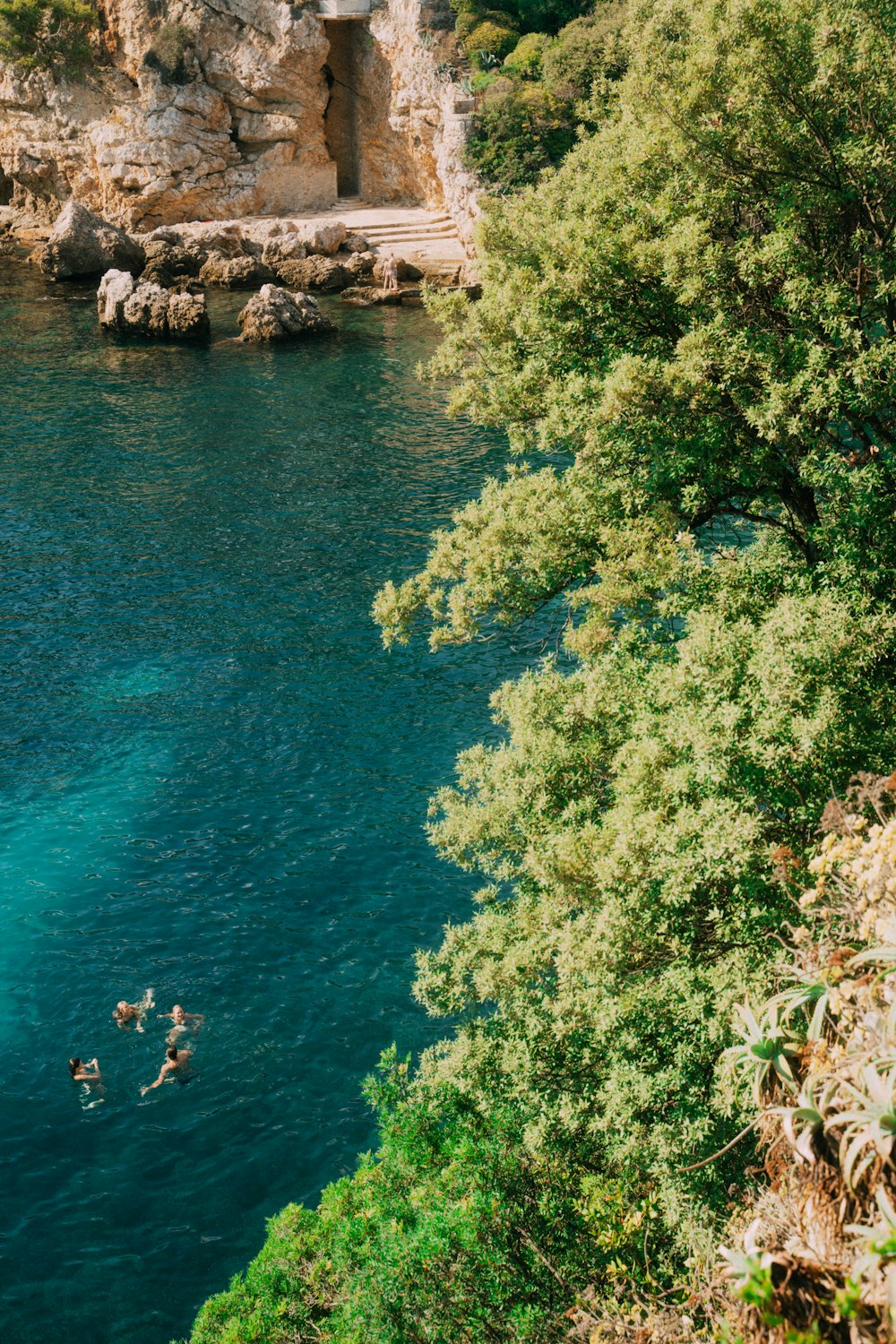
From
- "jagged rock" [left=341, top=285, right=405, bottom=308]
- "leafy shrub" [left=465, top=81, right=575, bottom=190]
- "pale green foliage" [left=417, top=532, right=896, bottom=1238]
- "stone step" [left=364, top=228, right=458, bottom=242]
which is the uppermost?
"leafy shrub" [left=465, top=81, right=575, bottom=190]

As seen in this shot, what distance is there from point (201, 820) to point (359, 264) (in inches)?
2409

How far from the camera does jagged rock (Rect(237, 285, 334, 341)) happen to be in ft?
224

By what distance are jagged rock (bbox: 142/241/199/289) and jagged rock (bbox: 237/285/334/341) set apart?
30.5 feet

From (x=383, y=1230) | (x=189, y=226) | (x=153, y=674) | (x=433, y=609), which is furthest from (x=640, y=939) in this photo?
(x=189, y=226)

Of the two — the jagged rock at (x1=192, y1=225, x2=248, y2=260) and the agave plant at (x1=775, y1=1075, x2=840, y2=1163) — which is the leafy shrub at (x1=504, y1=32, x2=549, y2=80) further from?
the agave plant at (x1=775, y1=1075, x2=840, y2=1163)

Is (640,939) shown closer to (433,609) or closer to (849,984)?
(849,984)

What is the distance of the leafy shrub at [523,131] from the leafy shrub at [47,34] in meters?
35.1

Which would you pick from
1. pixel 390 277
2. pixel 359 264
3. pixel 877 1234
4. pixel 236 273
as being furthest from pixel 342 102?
pixel 877 1234

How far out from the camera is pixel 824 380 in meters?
15.1

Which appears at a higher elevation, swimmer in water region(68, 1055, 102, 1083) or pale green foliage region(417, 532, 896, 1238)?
pale green foliage region(417, 532, 896, 1238)

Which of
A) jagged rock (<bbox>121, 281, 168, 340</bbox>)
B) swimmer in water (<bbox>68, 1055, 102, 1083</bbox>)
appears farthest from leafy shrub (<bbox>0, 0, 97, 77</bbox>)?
swimmer in water (<bbox>68, 1055, 102, 1083</bbox>)

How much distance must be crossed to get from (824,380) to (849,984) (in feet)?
31.5

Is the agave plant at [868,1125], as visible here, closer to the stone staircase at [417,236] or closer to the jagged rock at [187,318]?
the jagged rock at [187,318]

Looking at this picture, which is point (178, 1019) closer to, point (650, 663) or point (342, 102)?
point (650, 663)
